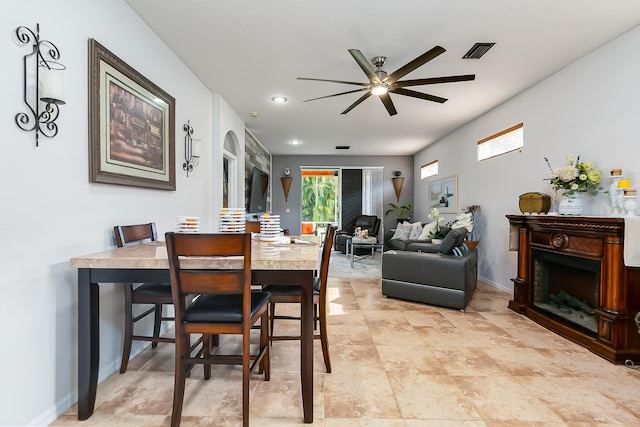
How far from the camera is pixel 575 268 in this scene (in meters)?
2.90

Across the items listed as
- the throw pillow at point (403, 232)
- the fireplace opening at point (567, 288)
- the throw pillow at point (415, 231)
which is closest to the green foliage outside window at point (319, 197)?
the throw pillow at point (403, 232)

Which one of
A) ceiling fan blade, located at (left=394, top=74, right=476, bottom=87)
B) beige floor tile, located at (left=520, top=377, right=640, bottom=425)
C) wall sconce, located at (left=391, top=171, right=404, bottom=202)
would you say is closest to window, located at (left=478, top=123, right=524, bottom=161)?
ceiling fan blade, located at (left=394, top=74, right=476, bottom=87)

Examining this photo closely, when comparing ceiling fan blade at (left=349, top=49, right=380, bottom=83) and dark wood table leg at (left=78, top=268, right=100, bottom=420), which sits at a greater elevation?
ceiling fan blade at (left=349, top=49, right=380, bottom=83)

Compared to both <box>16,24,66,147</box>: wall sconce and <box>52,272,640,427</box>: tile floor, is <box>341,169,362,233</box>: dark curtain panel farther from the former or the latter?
<box>16,24,66,147</box>: wall sconce

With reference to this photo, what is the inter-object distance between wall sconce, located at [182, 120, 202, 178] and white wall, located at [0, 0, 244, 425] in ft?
2.96

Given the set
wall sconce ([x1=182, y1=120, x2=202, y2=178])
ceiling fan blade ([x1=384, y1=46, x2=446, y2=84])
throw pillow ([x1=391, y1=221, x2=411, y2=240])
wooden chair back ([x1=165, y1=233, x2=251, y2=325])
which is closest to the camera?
wooden chair back ([x1=165, y1=233, x2=251, y2=325])

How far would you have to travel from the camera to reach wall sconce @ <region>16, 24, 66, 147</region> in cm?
150

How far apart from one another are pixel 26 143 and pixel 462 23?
2943mm

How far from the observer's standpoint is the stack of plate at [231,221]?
85.0 inches

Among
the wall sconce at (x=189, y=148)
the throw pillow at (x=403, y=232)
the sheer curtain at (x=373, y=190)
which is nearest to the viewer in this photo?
the wall sconce at (x=189, y=148)

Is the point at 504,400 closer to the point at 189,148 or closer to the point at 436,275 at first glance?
the point at 436,275

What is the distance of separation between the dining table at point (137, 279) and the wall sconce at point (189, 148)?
5.91 feet

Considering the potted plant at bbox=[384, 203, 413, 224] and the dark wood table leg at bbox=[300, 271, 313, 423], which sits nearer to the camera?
the dark wood table leg at bbox=[300, 271, 313, 423]

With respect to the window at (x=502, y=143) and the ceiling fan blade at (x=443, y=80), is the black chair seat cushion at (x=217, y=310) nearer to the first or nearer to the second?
the ceiling fan blade at (x=443, y=80)
